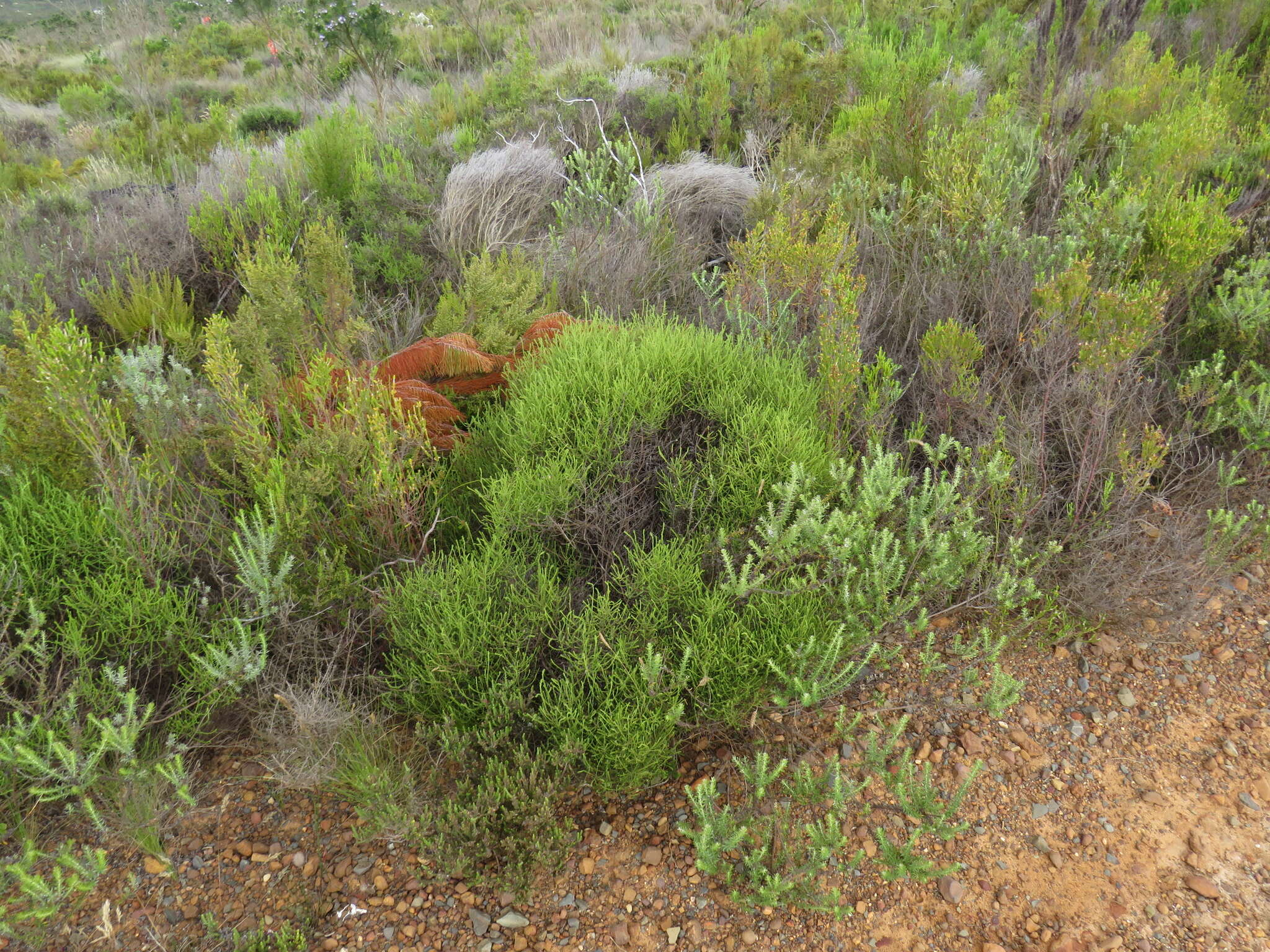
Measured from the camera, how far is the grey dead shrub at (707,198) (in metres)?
4.57

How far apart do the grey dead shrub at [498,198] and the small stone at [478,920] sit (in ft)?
11.3

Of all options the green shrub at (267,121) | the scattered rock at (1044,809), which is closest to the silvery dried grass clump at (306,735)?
the scattered rock at (1044,809)

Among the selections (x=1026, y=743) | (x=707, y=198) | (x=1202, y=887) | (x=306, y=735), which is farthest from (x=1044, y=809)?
(x=707, y=198)

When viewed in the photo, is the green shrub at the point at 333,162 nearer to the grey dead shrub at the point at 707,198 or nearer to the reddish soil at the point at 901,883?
the grey dead shrub at the point at 707,198

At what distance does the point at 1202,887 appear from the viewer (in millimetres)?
1723

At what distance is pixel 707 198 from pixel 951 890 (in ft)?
13.6

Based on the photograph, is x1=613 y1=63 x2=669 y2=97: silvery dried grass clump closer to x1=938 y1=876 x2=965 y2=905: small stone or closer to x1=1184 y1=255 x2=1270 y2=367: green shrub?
x1=1184 y1=255 x2=1270 y2=367: green shrub

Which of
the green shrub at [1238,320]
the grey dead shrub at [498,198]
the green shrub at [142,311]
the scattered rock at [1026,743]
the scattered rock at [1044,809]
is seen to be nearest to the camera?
the scattered rock at [1044,809]

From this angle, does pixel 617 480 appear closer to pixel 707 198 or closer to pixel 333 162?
pixel 707 198

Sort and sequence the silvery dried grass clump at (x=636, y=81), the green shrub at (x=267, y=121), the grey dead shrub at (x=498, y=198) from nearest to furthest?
1. the grey dead shrub at (x=498, y=198)
2. the silvery dried grass clump at (x=636, y=81)
3. the green shrub at (x=267, y=121)

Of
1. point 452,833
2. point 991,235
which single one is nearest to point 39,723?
point 452,833

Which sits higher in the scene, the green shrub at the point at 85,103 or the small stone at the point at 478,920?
the green shrub at the point at 85,103

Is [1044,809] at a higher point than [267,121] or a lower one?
lower

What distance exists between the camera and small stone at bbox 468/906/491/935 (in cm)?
169
